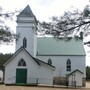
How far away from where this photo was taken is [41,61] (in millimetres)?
52844

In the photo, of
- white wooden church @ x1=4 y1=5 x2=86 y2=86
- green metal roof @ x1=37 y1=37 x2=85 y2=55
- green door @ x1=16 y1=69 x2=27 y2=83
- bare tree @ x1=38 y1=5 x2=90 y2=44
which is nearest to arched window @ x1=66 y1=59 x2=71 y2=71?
white wooden church @ x1=4 y1=5 x2=86 y2=86

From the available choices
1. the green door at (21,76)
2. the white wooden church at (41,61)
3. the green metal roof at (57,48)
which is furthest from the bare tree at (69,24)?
the green metal roof at (57,48)

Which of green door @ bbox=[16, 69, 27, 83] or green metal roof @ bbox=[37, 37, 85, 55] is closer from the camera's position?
green door @ bbox=[16, 69, 27, 83]

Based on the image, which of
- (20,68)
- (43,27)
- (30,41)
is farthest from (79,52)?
(43,27)

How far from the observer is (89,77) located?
89.4 metres

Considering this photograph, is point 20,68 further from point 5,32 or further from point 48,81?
point 5,32

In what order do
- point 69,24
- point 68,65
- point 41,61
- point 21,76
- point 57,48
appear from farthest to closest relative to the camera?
point 57,48
point 68,65
point 41,61
point 21,76
point 69,24

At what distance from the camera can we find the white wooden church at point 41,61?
52406 mm

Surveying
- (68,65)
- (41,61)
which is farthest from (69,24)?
(68,65)

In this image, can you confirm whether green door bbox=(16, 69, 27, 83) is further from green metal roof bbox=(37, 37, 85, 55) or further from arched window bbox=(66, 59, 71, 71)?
arched window bbox=(66, 59, 71, 71)

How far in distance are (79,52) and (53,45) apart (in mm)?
6353

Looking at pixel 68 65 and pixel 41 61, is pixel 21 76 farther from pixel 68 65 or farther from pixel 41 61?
pixel 68 65

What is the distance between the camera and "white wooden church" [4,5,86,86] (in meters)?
52.4

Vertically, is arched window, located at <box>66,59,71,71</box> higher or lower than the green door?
higher
